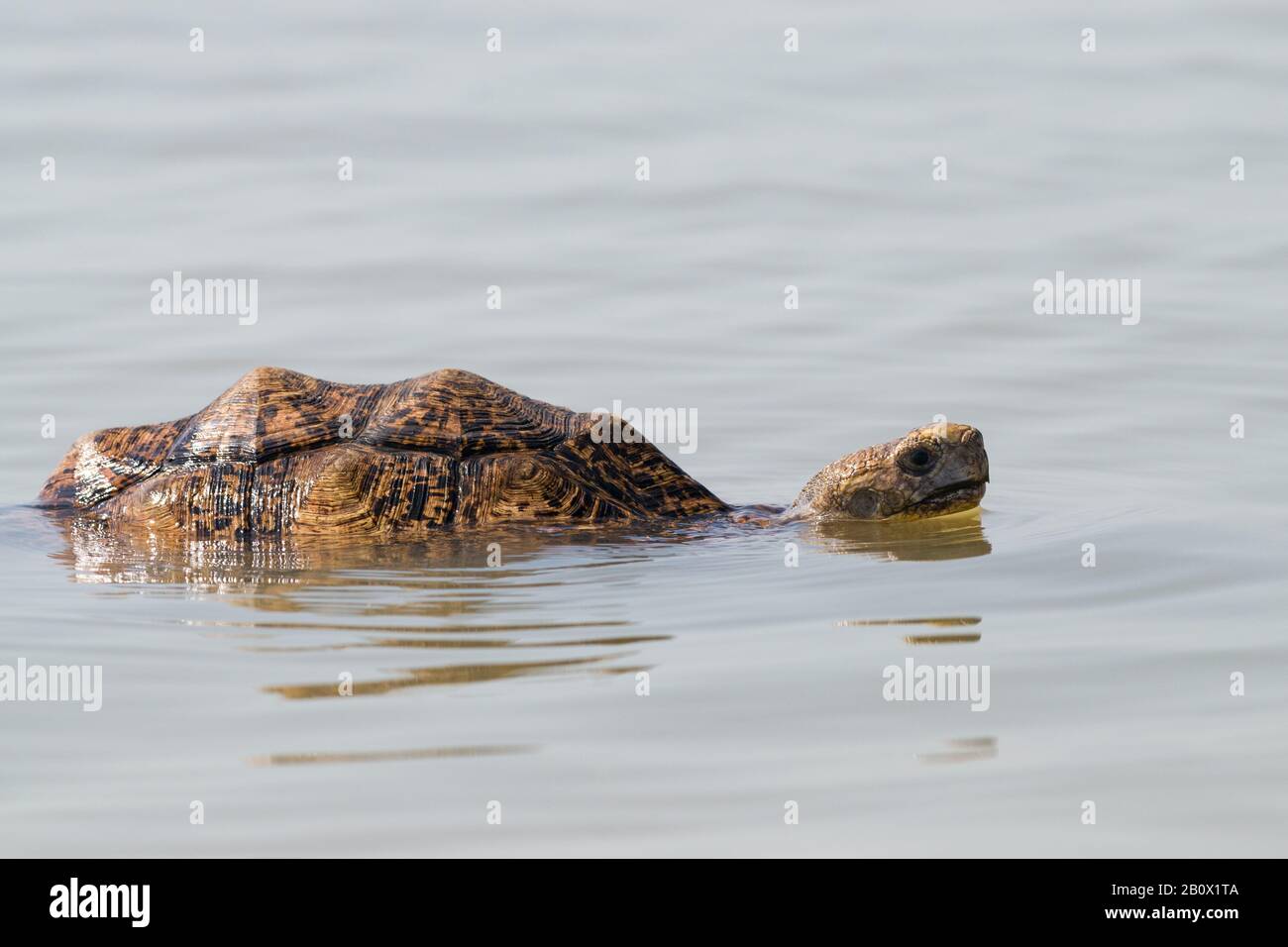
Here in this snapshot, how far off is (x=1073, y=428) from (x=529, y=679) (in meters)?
6.49

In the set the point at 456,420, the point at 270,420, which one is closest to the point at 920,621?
the point at 456,420

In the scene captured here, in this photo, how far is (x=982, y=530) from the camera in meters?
9.64

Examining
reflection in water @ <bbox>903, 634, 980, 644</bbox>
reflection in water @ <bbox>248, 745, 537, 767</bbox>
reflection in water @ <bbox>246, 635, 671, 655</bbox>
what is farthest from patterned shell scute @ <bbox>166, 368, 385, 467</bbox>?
reflection in water @ <bbox>248, 745, 537, 767</bbox>

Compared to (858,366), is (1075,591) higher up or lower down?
lower down

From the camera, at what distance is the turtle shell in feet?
30.2

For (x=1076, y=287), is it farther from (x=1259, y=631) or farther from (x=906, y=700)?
(x=906, y=700)

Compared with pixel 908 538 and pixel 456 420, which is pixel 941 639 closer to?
pixel 908 538

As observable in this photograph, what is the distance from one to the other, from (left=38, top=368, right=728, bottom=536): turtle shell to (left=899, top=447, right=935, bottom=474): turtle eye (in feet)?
4.10

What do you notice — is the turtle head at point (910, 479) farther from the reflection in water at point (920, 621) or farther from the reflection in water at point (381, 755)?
the reflection in water at point (381, 755)

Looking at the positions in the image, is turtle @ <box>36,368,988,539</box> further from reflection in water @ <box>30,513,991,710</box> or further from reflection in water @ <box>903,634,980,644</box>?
reflection in water @ <box>903,634,980,644</box>

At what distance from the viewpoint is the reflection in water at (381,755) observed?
568 cm

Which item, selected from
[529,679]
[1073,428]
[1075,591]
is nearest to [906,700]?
[529,679]

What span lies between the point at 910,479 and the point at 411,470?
2.69 metres

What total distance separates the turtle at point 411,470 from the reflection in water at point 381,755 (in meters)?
3.49
